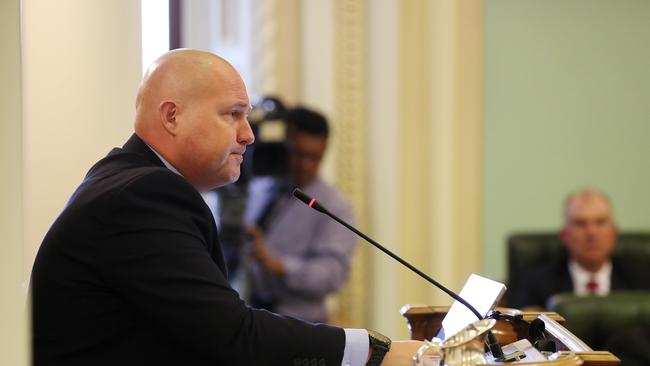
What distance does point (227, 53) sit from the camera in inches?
202

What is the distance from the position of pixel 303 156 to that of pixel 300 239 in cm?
38

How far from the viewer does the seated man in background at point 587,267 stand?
4.48 metres

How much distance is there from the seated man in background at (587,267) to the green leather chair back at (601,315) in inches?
34.7

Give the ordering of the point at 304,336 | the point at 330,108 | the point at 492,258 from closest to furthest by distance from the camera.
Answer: the point at 304,336 < the point at 330,108 < the point at 492,258

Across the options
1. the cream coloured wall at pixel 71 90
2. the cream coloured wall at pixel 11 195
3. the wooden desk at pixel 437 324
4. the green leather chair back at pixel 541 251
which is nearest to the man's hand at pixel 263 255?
the green leather chair back at pixel 541 251

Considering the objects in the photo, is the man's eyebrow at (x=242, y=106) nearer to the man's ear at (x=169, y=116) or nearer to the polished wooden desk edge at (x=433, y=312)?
the man's ear at (x=169, y=116)

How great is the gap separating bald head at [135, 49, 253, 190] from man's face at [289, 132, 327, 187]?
2.15m

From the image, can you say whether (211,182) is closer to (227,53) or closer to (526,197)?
(227,53)

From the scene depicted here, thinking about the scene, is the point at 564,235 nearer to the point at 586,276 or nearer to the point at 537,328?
the point at 586,276

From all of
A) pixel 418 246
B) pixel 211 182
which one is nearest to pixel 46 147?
pixel 211 182

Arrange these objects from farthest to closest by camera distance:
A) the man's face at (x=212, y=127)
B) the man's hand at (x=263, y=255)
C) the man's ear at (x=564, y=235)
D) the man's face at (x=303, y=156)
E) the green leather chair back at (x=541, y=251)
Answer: the green leather chair back at (x=541, y=251), the man's ear at (x=564, y=235), the man's face at (x=303, y=156), the man's hand at (x=263, y=255), the man's face at (x=212, y=127)

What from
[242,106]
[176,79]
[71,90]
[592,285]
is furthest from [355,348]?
[592,285]

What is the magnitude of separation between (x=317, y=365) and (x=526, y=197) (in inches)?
151

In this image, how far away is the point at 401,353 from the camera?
1.88 m
